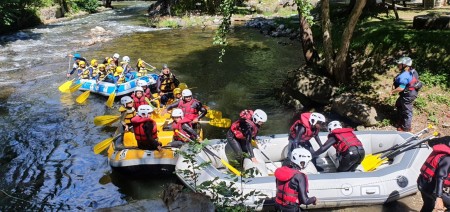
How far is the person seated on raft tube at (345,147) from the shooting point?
6793 millimetres

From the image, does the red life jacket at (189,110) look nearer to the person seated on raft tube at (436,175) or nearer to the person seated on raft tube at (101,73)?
the person seated on raft tube at (436,175)

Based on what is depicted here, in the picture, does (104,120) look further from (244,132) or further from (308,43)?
(308,43)

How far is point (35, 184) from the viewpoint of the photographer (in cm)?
823

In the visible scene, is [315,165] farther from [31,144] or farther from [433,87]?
[31,144]

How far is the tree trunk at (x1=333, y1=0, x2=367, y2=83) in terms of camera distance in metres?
10.3

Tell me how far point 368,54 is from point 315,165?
5640mm

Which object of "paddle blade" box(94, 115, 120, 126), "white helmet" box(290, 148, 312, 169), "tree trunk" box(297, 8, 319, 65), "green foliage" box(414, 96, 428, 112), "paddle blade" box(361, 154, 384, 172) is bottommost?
"paddle blade" box(361, 154, 384, 172)

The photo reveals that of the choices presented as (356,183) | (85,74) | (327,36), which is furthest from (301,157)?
(85,74)

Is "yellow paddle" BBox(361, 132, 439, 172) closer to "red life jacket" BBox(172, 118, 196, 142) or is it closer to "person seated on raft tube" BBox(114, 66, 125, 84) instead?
"red life jacket" BBox(172, 118, 196, 142)

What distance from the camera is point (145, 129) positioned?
802cm

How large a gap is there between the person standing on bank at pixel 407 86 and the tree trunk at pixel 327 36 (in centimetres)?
282

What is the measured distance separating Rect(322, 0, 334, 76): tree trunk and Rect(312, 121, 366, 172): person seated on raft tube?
4847mm

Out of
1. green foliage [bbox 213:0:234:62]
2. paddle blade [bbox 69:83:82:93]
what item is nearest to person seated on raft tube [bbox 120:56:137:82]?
paddle blade [bbox 69:83:82:93]

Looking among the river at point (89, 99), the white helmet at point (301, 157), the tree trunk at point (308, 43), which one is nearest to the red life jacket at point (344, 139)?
the river at point (89, 99)
